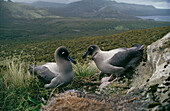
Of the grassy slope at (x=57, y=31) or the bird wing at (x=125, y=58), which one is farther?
the grassy slope at (x=57, y=31)

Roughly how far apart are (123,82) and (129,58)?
71 cm

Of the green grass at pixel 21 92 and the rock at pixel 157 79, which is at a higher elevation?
the rock at pixel 157 79

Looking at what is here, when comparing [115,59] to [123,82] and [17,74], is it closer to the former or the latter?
[123,82]

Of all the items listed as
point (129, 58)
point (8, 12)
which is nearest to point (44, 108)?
point (129, 58)

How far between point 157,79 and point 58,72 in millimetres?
2476

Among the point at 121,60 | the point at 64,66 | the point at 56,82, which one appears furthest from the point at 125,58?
the point at 56,82

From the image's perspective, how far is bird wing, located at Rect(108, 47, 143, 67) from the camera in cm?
417

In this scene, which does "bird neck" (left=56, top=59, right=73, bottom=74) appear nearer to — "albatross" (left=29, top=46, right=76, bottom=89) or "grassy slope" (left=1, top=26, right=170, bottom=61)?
"albatross" (left=29, top=46, right=76, bottom=89)

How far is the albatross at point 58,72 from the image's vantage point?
387cm

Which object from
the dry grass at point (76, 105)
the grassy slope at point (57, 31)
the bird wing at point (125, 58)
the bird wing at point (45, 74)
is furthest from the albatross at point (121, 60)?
the grassy slope at point (57, 31)

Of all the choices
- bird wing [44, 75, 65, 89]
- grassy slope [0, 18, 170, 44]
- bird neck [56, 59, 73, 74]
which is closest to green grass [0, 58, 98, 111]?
bird wing [44, 75, 65, 89]

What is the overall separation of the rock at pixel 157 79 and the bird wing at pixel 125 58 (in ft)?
1.42

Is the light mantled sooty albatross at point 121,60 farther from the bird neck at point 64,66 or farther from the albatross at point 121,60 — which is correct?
the bird neck at point 64,66

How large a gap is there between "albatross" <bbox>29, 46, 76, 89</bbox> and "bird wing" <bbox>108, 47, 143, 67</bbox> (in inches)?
50.4
